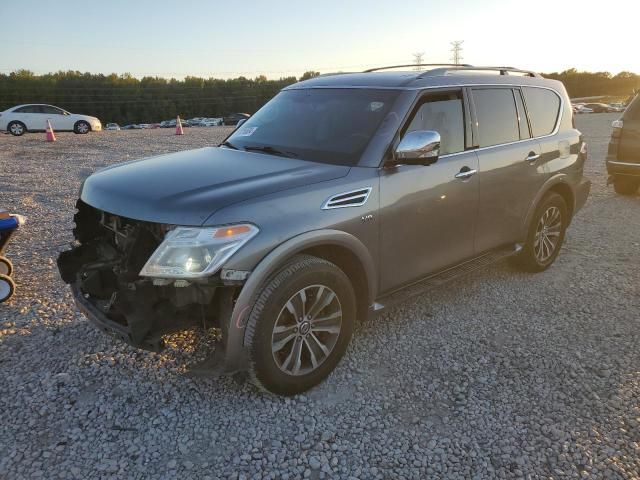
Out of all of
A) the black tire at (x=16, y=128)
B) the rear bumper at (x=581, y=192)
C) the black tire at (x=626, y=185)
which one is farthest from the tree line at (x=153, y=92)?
the rear bumper at (x=581, y=192)

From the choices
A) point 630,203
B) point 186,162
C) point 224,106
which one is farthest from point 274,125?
point 224,106

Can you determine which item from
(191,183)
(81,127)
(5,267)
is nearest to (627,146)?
(191,183)

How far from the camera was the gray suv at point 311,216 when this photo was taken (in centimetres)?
275

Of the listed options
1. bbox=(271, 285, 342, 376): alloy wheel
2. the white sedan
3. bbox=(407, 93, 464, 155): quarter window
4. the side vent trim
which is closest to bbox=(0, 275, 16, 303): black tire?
bbox=(271, 285, 342, 376): alloy wheel

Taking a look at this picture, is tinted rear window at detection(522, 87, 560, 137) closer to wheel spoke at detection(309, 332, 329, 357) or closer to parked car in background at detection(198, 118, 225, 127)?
wheel spoke at detection(309, 332, 329, 357)

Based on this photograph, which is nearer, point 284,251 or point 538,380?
point 284,251

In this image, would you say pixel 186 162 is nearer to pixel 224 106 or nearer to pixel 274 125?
pixel 274 125

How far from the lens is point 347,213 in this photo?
3.15 metres

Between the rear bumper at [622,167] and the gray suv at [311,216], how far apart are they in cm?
469

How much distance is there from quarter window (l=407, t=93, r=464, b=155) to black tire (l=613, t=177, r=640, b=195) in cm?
667

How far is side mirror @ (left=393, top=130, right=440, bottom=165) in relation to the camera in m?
3.29

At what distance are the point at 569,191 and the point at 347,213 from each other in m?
3.35

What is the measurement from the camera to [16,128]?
2236cm

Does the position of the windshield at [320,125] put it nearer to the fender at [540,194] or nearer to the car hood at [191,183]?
the car hood at [191,183]
